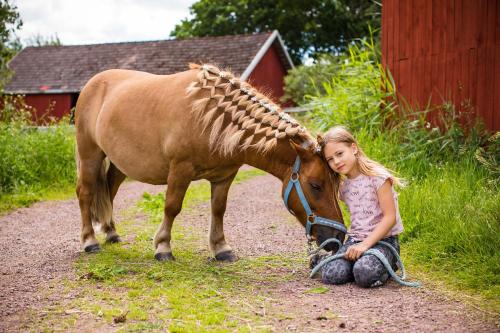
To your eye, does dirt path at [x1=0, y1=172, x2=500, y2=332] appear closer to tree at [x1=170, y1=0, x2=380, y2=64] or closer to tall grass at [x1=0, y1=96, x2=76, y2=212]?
tall grass at [x1=0, y1=96, x2=76, y2=212]

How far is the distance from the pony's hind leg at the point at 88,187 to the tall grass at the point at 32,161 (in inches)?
133

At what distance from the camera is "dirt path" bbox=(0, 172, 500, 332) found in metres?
3.09

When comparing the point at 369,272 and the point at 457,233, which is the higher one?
the point at 457,233

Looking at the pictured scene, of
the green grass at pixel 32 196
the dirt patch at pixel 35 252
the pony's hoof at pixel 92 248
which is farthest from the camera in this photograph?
the green grass at pixel 32 196

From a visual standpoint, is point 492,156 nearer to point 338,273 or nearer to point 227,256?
point 338,273

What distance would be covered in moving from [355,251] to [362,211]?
1.12 feet

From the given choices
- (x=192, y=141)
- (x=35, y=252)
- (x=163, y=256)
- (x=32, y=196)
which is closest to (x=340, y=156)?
(x=192, y=141)

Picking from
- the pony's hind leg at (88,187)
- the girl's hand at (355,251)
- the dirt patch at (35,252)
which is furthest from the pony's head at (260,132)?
the dirt patch at (35,252)

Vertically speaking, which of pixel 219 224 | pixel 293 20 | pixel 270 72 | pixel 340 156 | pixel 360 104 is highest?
pixel 293 20

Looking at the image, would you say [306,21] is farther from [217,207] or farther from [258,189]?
[217,207]

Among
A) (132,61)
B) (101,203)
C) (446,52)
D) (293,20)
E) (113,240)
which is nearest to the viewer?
(101,203)

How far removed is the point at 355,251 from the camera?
3.85 metres

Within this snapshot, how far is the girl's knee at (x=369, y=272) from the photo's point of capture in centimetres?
374

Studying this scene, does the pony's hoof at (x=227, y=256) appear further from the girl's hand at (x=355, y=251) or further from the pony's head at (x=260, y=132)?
the girl's hand at (x=355, y=251)
